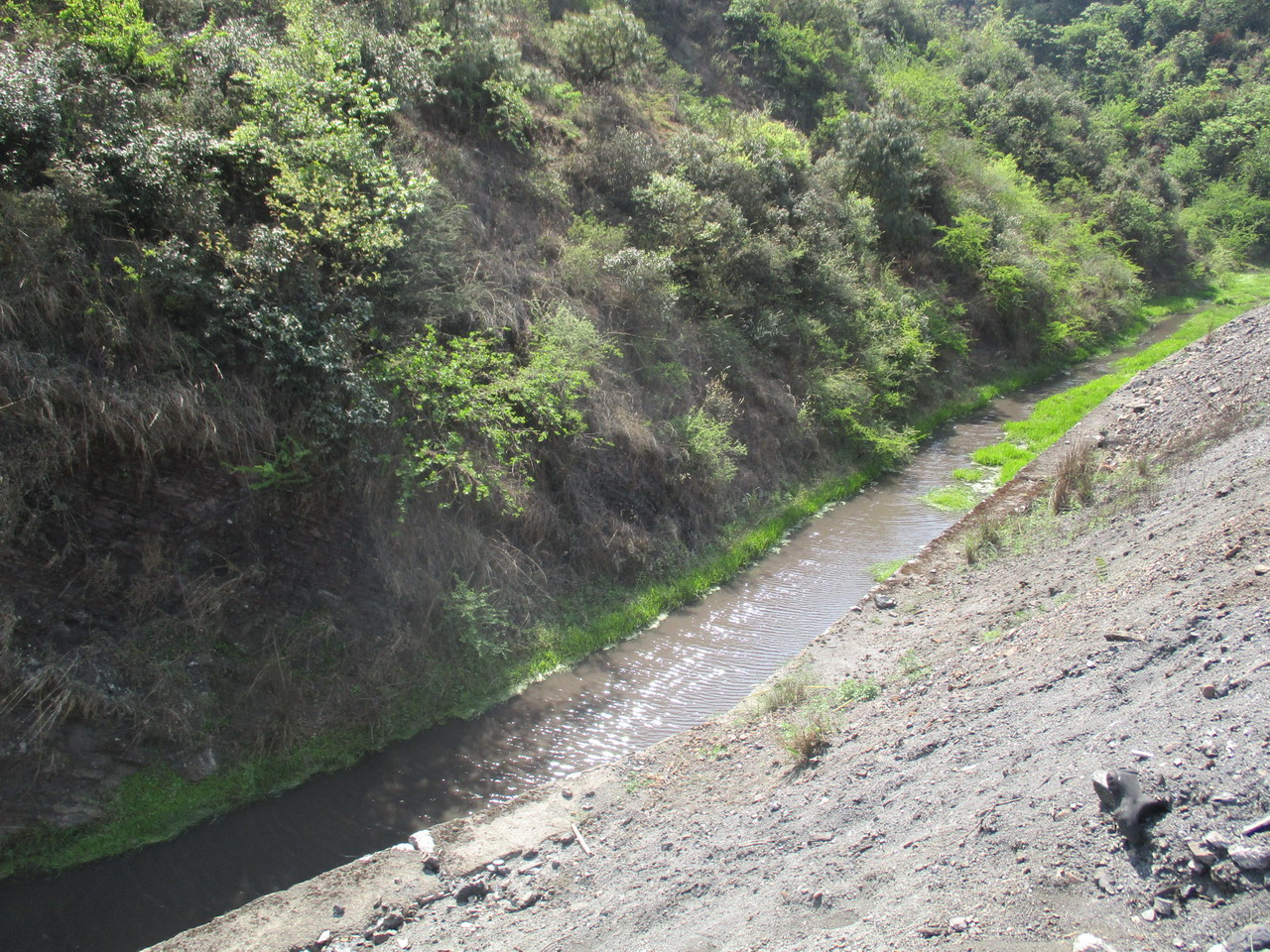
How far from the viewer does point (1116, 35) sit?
166ft

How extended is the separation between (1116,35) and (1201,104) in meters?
8.59

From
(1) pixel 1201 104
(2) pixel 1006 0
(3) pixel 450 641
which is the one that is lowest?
(3) pixel 450 641

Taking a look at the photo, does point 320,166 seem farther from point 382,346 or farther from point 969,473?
point 969,473

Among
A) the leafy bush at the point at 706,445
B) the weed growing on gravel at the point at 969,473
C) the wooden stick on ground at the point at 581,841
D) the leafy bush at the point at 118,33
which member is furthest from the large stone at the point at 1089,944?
the weed growing on gravel at the point at 969,473

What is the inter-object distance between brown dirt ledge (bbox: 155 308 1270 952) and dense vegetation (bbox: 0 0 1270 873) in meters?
2.69

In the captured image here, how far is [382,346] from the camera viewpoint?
11.1 meters

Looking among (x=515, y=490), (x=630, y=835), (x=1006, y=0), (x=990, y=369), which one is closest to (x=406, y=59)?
(x=515, y=490)

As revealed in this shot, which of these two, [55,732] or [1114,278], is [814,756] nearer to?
[55,732]

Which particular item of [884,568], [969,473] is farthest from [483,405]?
[969,473]

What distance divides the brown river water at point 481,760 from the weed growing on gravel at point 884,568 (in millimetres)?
173

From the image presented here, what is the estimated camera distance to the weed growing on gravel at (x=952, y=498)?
16234 millimetres

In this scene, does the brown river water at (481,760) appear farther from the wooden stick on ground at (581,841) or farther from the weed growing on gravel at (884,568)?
the wooden stick on ground at (581,841)

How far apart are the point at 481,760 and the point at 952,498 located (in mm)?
11187

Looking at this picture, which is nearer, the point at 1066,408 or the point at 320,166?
the point at 320,166
